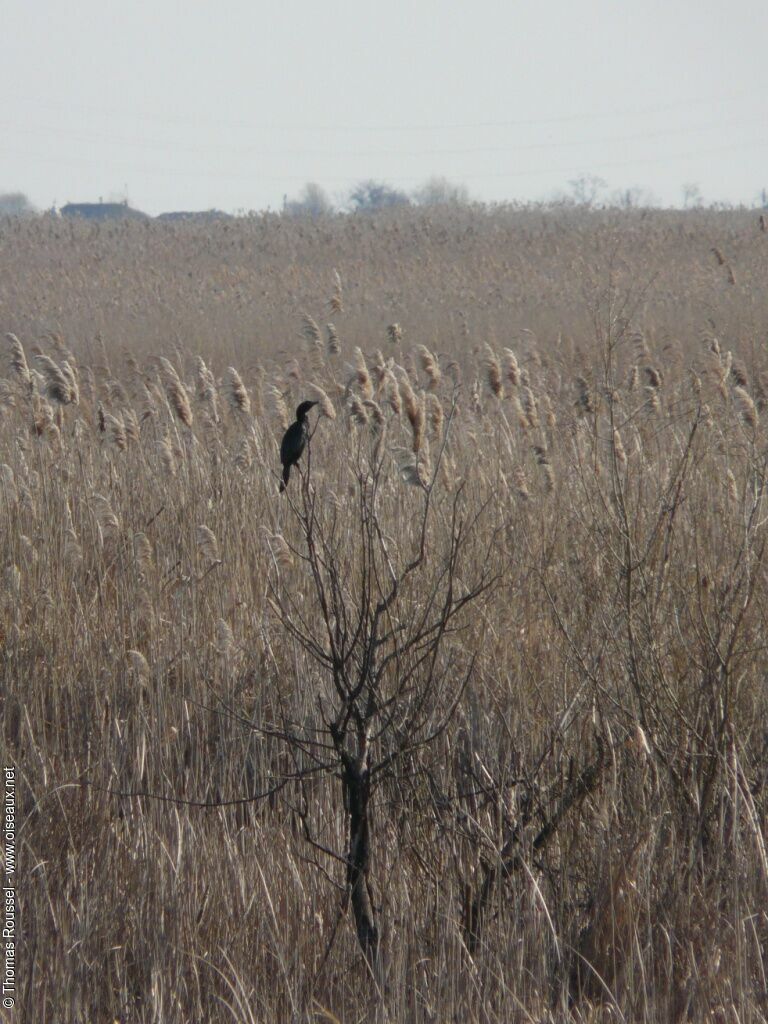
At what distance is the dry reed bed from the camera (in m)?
2.35

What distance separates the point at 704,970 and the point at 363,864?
2.26 feet

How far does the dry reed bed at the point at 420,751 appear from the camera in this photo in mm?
2352

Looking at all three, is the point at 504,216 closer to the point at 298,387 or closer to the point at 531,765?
the point at 298,387

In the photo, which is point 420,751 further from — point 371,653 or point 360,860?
point 371,653

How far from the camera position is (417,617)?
346 centimetres

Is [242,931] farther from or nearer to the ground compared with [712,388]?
nearer to the ground

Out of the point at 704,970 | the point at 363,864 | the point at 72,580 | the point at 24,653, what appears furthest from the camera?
the point at 72,580

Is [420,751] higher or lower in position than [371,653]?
lower

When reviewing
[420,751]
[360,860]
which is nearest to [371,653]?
[360,860]

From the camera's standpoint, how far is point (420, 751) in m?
2.86

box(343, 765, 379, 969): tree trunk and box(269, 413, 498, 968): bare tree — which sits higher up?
box(269, 413, 498, 968): bare tree

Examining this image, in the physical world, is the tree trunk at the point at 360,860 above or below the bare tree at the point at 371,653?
below

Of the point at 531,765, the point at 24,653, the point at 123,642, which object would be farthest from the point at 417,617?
the point at 24,653

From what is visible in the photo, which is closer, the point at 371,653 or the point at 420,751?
the point at 371,653
